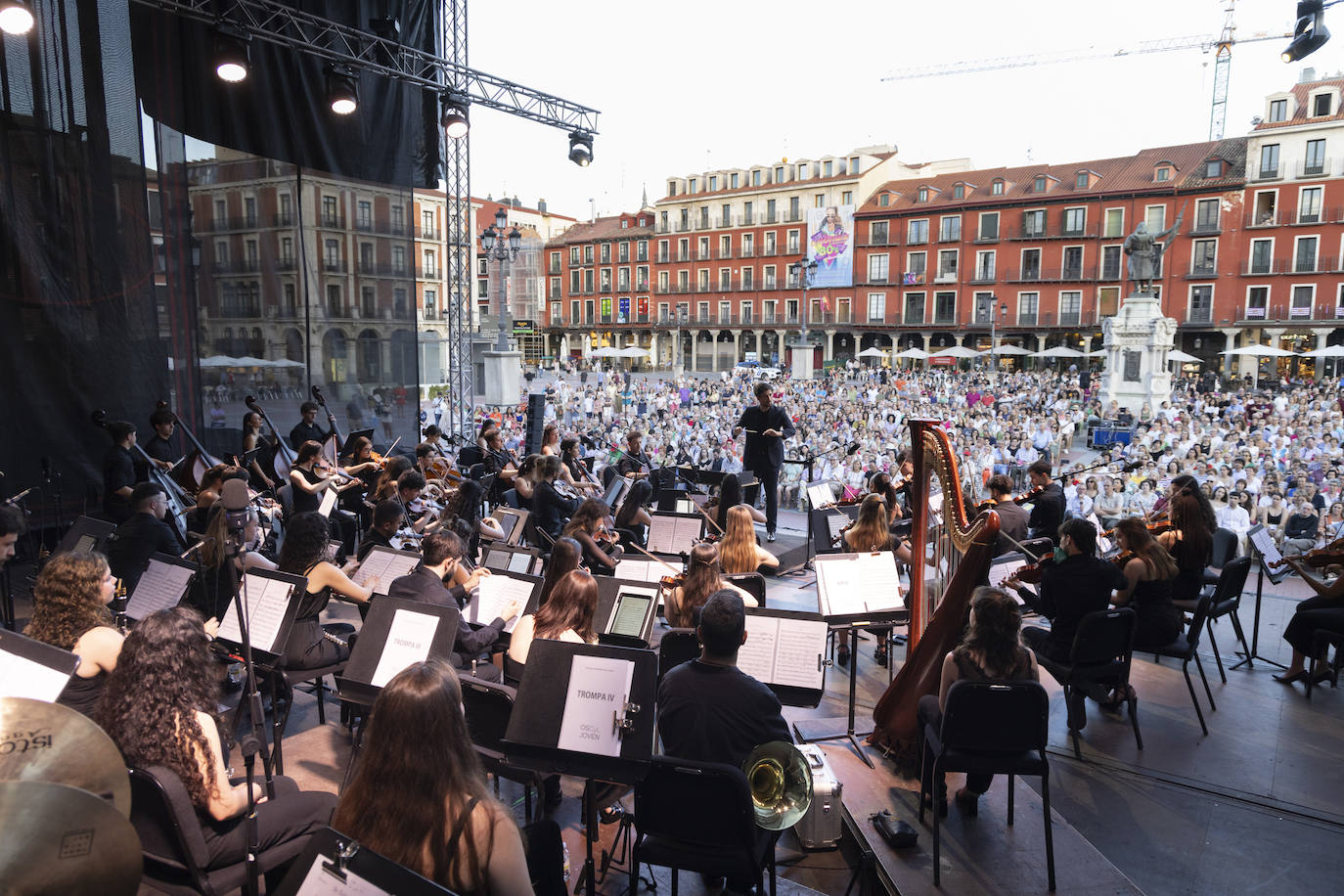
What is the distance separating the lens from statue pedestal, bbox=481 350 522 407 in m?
18.9

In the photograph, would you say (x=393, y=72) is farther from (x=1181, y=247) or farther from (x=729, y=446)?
(x=1181, y=247)

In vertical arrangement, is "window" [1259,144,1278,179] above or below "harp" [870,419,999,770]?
above

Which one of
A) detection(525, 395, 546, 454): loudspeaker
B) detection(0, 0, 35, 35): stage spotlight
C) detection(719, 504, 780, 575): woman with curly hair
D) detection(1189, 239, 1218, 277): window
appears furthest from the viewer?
detection(1189, 239, 1218, 277): window

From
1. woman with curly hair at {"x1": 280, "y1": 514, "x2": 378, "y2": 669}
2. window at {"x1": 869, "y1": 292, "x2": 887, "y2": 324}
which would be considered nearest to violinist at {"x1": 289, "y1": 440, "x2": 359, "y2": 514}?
woman with curly hair at {"x1": 280, "y1": 514, "x2": 378, "y2": 669}

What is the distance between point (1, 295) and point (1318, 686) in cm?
1040

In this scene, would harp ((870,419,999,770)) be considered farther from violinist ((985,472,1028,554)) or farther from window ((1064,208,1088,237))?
window ((1064,208,1088,237))

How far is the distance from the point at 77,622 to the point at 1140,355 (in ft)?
73.5

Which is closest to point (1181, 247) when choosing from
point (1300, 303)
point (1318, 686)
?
point (1300, 303)

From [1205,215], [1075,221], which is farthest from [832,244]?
[1205,215]

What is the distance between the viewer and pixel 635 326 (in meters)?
54.7

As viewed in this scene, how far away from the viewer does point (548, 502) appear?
658cm

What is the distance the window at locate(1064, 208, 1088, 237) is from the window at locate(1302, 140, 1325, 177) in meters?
7.98

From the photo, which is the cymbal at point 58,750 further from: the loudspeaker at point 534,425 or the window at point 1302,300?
the window at point 1302,300

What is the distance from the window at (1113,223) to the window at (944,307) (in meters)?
7.22
